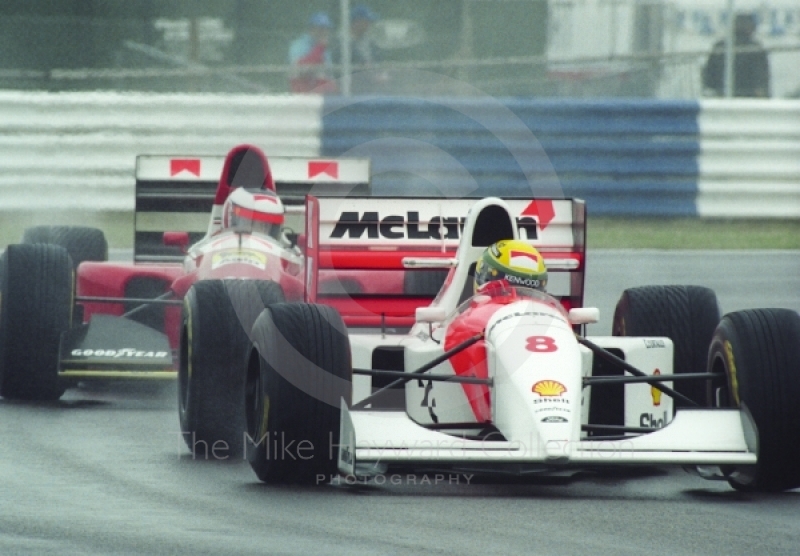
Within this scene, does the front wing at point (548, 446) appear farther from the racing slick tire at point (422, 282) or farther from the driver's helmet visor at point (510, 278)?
the racing slick tire at point (422, 282)

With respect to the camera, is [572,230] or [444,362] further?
[572,230]

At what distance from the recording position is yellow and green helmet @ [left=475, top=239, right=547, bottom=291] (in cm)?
771

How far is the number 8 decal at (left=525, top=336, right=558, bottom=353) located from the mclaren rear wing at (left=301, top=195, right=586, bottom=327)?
201 cm

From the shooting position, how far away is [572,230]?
9.69 meters

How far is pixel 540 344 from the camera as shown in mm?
6980

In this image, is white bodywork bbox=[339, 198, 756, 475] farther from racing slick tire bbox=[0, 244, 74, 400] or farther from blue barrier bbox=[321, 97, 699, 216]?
blue barrier bbox=[321, 97, 699, 216]

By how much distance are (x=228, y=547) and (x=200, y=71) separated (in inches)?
513

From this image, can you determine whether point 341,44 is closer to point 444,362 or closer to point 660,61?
point 660,61

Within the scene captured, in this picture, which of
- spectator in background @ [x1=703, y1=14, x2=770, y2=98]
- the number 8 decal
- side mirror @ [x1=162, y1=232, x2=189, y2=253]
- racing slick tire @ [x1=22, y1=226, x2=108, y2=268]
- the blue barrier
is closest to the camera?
the number 8 decal

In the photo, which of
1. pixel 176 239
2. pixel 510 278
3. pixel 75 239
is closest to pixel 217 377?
pixel 510 278

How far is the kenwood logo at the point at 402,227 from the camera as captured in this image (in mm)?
9609

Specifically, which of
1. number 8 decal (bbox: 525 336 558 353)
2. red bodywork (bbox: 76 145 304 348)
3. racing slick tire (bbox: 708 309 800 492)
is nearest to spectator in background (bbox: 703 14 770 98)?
red bodywork (bbox: 76 145 304 348)

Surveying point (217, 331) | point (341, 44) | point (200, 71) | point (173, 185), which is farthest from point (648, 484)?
point (200, 71)

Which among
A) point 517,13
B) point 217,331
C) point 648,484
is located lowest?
point 648,484
